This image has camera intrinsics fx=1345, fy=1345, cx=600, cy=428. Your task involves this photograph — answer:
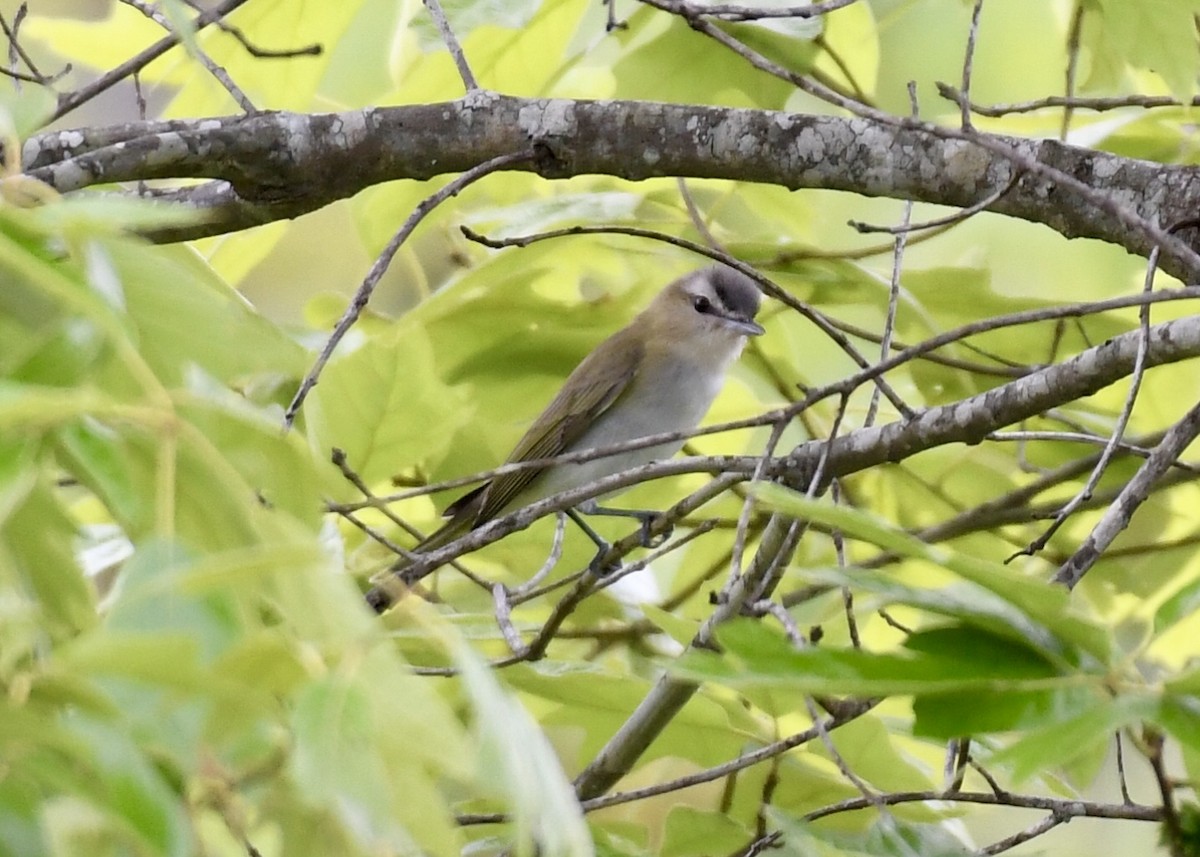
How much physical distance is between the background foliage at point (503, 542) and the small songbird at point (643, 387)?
0.53 ft

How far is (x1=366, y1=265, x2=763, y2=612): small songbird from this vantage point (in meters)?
2.66

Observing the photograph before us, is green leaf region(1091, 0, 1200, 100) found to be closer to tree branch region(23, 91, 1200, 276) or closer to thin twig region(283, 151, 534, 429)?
tree branch region(23, 91, 1200, 276)

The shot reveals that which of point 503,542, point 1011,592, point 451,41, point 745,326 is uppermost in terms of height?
point 451,41

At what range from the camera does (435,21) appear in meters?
1.41

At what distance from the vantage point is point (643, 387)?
277cm

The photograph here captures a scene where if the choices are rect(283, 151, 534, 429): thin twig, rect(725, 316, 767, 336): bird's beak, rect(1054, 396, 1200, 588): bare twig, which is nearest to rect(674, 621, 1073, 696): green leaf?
rect(1054, 396, 1200, 588): bare twig

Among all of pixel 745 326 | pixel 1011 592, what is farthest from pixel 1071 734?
pixel 745 326

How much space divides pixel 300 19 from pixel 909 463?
0.99 meters

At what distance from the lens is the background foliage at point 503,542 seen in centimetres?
52

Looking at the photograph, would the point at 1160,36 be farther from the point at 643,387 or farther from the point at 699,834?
the point at 643,387

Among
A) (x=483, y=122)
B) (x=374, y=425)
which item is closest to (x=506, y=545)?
(x=374, y=425)

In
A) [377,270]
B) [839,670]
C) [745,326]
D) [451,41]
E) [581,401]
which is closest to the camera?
[839,670]

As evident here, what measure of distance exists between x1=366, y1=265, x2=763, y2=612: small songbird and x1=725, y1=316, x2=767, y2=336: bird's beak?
28 millimetres

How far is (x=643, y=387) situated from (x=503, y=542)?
3.14 ft
